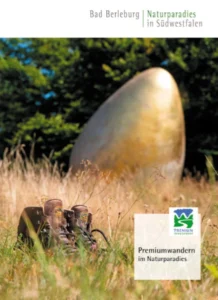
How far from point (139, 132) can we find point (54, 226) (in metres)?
3.41

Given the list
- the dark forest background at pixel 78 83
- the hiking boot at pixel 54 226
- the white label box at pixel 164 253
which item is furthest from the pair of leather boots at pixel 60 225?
the dark forest background at pixel 78 83

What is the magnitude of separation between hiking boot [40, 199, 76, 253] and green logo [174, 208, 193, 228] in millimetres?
305

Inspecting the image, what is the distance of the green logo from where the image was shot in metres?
1.68

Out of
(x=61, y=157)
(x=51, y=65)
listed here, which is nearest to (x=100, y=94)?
(x=61, y=157)

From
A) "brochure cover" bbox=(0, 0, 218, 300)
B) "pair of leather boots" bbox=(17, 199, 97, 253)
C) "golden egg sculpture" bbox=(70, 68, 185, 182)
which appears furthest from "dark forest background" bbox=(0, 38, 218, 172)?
"pair of leather boots" bbox=(17, 199, 97, 253)

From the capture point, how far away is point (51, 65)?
5027 millimetres

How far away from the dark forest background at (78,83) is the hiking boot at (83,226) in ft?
9.04

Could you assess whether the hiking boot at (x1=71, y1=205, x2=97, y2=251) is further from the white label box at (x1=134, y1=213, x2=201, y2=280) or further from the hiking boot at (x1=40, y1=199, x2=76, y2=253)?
the white label box at (x1=134, y1=213, x2=201, y2=280)

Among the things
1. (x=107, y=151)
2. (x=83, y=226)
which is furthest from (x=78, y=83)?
(x=83, y=226)

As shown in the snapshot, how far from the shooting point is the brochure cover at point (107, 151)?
1593 millimetres
